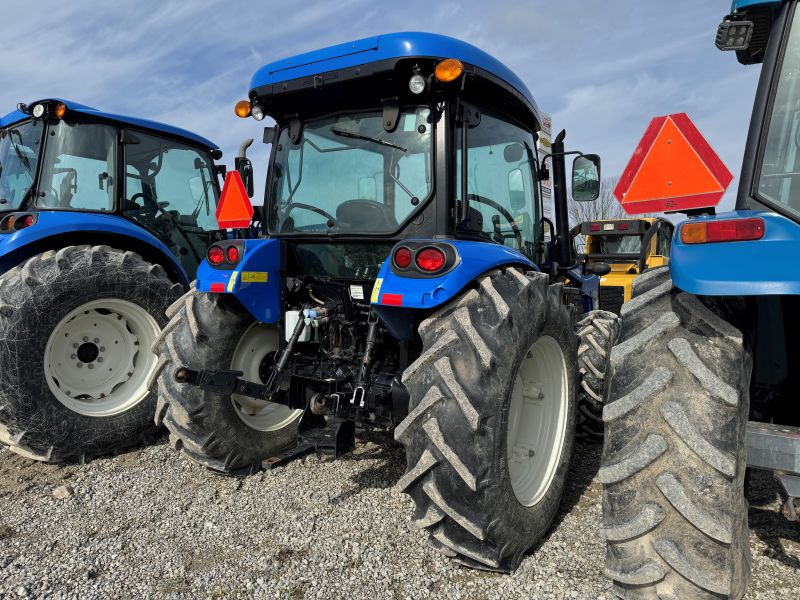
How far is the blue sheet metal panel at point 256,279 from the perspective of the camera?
3.02 m

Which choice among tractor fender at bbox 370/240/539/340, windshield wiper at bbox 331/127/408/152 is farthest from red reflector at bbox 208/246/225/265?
tractor fender at bbox 370/240/539/340

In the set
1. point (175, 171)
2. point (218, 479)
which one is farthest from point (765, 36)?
point (175, 171)

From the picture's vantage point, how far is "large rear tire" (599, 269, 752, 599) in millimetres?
1643

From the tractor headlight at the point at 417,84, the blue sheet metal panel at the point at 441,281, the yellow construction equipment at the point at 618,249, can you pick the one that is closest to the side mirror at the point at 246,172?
the tractor headlight at the point at 417,84

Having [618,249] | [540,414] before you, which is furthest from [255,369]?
[618,249]

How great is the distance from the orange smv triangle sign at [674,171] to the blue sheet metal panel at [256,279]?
1861 millimetres

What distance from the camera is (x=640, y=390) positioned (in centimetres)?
175

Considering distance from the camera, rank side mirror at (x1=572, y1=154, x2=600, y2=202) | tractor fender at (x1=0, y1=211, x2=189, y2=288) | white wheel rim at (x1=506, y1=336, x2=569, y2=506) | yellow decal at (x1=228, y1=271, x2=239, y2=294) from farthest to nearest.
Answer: tractor fender at (x1=0, y1=211, x2=189, y2=288)
side mirror at (x1=572, y1=154, x2=600, y2=202)
yellow decal at (x1=228, y1=271, x2=239, y2=294)
white wheel rim at (x1=506, y1=336, x2=569, y2=506)

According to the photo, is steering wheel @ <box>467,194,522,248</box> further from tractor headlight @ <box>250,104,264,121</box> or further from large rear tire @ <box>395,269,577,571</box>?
tractor headlight @ <box>250,104,264,121</box>

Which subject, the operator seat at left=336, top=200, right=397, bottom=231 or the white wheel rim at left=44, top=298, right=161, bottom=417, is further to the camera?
the white wheel rim at left=44, top=298, right=161, bottom=417

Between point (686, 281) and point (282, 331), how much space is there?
2203mm

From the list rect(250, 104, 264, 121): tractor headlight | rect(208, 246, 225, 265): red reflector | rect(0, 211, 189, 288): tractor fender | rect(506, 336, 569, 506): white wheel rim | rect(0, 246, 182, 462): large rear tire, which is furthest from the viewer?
rect(0, 211, 189, 288): tractor fender

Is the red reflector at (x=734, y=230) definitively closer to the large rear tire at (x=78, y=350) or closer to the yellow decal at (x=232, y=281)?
the yellow decal at (x=232, y=281)

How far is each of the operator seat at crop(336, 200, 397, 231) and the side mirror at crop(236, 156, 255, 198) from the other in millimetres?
1207
